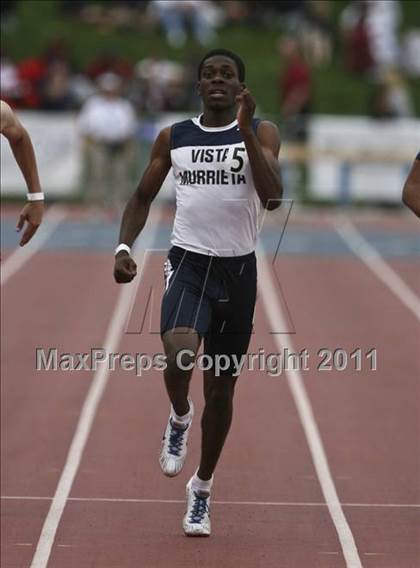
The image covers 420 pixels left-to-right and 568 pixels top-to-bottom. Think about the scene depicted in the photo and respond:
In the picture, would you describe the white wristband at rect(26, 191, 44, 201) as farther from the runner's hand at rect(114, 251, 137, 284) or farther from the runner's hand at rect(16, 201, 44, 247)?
the runner's hand at rect(114, 251, 137, 284)

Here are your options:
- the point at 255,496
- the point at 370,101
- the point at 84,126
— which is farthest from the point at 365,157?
the point at 255,496

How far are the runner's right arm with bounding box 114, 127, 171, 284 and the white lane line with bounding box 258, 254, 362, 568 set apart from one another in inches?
65.3

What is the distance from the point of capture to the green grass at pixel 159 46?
94.0 feet

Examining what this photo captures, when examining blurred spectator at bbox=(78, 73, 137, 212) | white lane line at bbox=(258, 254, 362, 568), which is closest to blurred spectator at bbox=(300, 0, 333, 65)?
blurred spectator at bbox=(78, 73, 137, 212)

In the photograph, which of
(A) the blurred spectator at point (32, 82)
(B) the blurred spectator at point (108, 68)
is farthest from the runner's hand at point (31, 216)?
(B) the blurred spectator at point (108, 68)

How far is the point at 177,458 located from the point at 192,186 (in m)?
1.27

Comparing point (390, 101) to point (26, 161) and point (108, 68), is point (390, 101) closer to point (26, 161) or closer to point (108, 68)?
point (108, 68)

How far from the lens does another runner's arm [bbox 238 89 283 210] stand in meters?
6.59

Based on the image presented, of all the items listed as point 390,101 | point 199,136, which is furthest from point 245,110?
point 390,101

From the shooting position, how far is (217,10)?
30516mm

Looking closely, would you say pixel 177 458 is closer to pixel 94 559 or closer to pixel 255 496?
pixel 94 559

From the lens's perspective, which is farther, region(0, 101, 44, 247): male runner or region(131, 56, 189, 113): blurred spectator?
region(131, 56, 189, 113): blurred spectator

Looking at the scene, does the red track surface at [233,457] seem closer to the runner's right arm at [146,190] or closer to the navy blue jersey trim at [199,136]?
the runner's right arm at [146,190]

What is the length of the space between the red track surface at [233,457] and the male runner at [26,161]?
1505 mm
